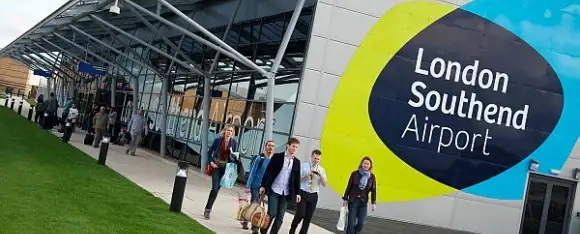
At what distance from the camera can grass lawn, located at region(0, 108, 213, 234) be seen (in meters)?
8.80

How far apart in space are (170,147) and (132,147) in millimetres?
3619

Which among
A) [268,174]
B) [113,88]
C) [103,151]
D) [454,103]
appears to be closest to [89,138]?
[103,151]

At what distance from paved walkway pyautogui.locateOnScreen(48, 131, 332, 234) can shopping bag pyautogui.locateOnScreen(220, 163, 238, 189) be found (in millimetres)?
711

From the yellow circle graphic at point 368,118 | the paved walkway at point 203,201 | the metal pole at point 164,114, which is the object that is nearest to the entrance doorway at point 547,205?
the paved walkway at point 203,201

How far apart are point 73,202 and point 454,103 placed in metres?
10.7

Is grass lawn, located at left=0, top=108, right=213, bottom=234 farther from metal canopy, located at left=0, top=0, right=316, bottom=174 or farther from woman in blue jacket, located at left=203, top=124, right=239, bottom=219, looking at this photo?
metal canopy, located at left=0, top=0, right=316, bottom=174

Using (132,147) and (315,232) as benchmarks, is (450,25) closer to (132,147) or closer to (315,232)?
(315,232)

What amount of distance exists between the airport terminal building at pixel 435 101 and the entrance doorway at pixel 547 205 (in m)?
0.03

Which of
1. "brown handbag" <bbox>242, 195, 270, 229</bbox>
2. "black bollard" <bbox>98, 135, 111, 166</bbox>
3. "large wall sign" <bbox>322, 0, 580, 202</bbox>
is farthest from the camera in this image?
"black bollard" <bbox>98, 135, 111, 166</bbox>

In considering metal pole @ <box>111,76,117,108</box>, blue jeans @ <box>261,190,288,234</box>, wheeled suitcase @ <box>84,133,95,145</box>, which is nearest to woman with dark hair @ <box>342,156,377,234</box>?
blue jeans @ <box>261,190,288,234</box>

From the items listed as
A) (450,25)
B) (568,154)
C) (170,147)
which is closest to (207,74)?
(170,147)

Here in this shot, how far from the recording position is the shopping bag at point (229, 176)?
11117 mm

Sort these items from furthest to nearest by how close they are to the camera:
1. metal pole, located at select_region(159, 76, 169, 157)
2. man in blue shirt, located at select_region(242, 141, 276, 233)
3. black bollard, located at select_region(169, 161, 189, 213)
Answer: metal pole, located at select_region(159, 76, 169, 157) → black bollard, located at select_region(169, 161, 189, 213) → man in blue shirt, located at select_region(242, 141, 276, 233)

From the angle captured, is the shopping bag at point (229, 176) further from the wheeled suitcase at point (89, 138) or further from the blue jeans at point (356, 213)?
the wheeled suitcase at point (89, 138)
